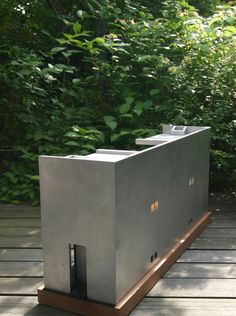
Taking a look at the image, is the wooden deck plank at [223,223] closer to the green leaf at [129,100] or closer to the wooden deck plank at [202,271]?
the wooden deck plank at [202,271]

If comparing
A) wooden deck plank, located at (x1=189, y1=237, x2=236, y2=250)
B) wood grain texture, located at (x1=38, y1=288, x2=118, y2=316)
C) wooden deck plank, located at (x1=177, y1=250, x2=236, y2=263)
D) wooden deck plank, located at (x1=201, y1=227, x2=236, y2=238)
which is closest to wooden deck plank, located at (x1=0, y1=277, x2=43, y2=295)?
wood grain texture, located at (x1=38, y1=288, x2=118, y2=316)

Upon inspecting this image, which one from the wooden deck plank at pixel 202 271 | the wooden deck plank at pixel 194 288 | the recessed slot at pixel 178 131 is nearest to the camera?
the wooden deck plank at pixel 194 288

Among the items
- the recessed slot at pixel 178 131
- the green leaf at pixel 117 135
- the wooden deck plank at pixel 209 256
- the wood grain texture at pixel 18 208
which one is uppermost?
the recessed slot at pixel 178 131

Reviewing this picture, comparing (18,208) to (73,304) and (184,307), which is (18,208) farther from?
(184,307)

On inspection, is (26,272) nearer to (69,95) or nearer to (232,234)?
(232,234)

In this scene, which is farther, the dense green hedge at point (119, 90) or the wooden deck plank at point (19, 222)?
the dense green hedge at point (119, 90)

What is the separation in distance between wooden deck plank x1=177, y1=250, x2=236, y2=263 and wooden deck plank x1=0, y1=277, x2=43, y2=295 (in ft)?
2.85

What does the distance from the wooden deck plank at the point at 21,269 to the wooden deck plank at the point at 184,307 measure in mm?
675

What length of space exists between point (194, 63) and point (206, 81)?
23 centimetres

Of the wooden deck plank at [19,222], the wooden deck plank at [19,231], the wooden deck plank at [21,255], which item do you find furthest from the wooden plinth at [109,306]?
the wooden deck plank at [19,222]

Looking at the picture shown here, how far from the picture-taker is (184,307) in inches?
83.2

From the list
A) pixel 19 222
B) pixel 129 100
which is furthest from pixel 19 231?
pixel 129 100

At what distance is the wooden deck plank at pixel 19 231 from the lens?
3152 millimetres

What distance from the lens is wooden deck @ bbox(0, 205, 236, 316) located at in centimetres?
210
